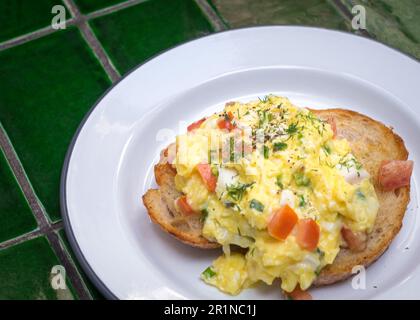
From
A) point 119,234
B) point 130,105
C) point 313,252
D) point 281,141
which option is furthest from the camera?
point 130,105

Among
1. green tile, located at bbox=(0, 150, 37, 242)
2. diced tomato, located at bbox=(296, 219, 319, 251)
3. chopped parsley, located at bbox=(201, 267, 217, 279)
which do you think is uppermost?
green tile, located at bbox=(0, 150, 37, 242)

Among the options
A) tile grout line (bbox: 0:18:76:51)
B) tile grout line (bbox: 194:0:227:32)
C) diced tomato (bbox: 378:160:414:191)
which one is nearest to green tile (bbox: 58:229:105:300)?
diced tomato (bbox: 378:160:414:191)

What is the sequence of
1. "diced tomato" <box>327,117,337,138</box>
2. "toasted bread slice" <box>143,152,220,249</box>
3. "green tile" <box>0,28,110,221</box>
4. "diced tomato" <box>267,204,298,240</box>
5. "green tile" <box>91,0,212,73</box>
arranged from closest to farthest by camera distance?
"diced tomato" <box>267,204,298,240</box> → "toasted bread slice" <box>143,152,220,249</box> → "diced tomato" <box>327,117,337,138</box> → "green tile" <box>0,28,110,221</box> → "green tile" <box>91,0,212,73</box>

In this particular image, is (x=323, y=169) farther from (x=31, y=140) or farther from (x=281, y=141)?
(x=31, y=140)

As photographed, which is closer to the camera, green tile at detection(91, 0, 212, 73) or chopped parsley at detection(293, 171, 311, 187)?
chopped parsley at detection(293, 171, 311, 187)

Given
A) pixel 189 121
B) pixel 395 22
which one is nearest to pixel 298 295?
pixel 189 121

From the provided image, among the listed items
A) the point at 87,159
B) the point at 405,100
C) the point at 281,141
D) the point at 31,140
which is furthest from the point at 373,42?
the point at 31,140

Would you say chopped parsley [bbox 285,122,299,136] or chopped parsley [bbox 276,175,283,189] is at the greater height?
chopped parsley [bbox 285,122,299,136]

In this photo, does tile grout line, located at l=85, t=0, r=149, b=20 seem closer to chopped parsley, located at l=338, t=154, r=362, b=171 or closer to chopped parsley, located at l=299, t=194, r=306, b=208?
chopped parsley, located at l=338, t=154, r=362, b=171
